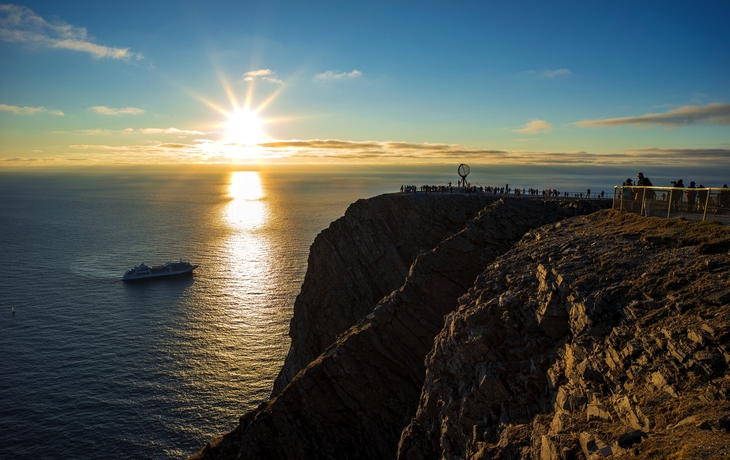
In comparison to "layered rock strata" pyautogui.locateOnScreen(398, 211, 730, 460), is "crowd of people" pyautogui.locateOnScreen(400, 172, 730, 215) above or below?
above

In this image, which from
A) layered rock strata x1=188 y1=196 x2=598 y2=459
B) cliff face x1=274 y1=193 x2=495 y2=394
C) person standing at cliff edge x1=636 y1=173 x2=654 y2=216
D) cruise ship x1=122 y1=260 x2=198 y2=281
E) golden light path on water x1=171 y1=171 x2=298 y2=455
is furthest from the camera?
cruise ship x1=122 y1=260 x2=198 y2=281

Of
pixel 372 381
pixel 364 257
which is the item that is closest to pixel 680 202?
pixel 372 381

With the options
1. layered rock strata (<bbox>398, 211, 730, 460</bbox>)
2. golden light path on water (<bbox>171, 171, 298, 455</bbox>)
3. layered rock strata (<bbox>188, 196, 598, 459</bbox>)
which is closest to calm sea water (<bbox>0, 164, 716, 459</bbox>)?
golden light path on water (<bbox>171, 171, 298, 455</bbox>)

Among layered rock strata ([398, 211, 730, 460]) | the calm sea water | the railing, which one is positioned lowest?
the calm sea water

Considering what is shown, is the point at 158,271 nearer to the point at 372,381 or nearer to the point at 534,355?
the point at 372,381

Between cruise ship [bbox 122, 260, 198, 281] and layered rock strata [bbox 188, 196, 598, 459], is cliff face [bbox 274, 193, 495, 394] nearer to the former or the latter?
layered rock strata [bbox 188, 196, 598, 459]

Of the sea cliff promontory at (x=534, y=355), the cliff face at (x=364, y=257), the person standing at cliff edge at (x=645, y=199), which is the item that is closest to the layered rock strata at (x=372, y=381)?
the sea cliff promontory at (x=534, y=355)

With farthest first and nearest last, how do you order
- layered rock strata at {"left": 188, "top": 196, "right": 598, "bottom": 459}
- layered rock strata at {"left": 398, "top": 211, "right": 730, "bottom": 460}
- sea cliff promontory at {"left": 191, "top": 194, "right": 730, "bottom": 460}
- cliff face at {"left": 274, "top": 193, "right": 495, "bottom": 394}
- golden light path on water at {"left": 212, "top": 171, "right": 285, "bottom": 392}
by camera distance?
golden light path on water at {"left": 212, "top": 171, "right": 285, "bottom": 392}
cliff face at {"left": 274, "top": 193, "right": 495, "bottom": 394}
layered rock strata at {"left": 188, "top": 196, "right": 598, "bottom": 459}
sea cliff promontory at {"left": 191, "top": 194, "right": 730, "bottom": 460}
layered rock strata at {"left": 398, "top": 211, "right": 730, "bottom": 460}
